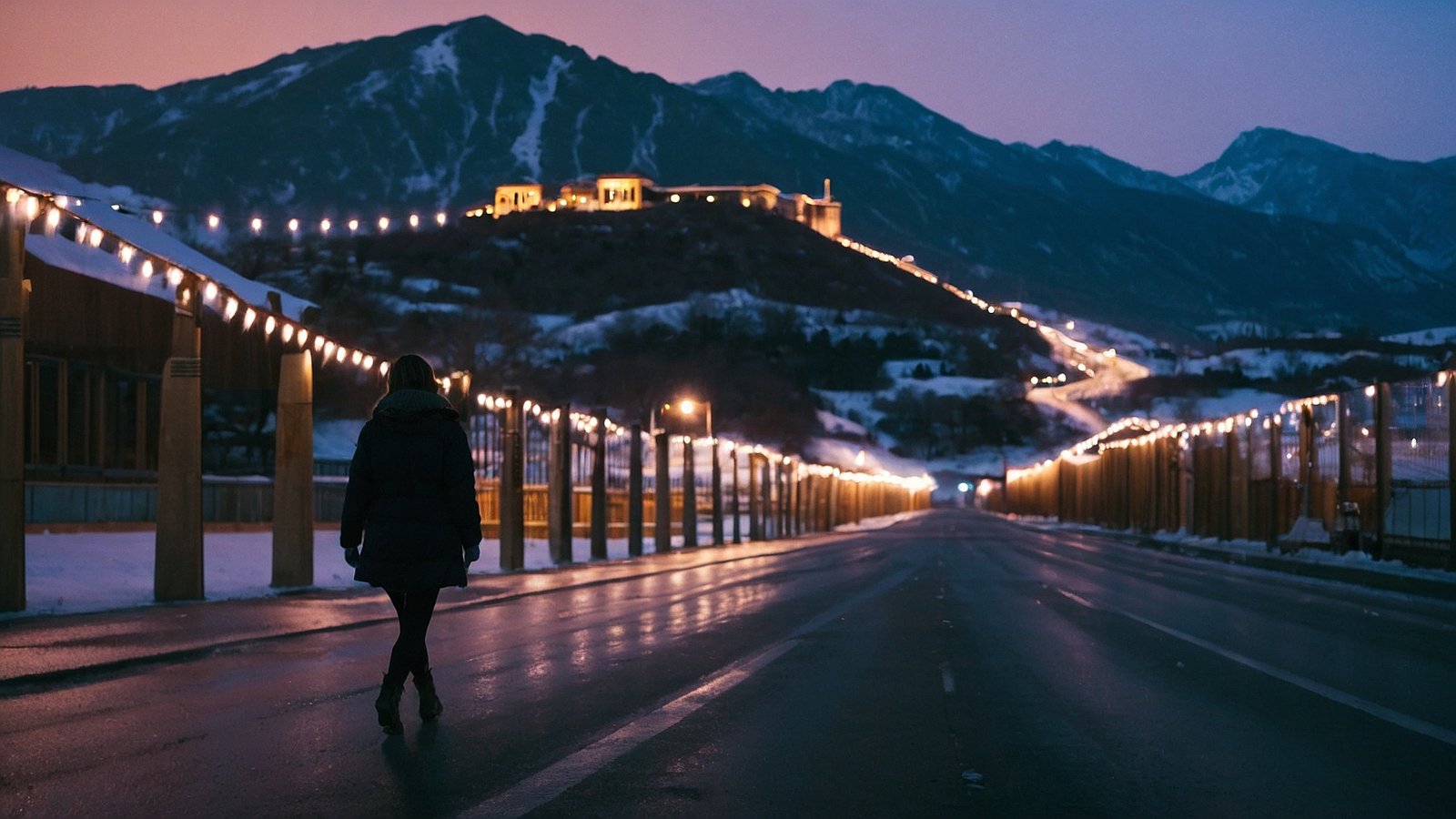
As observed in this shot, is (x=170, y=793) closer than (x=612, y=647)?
Yes

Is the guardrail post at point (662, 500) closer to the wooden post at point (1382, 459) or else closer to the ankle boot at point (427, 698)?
the wooden post at point (1382, 459)

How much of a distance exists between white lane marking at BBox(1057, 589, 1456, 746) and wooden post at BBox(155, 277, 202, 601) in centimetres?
1275

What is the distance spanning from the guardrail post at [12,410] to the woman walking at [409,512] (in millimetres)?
9733

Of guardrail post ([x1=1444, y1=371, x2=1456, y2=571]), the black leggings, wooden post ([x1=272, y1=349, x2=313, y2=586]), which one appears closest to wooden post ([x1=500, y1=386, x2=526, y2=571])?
wooden post ([x1=272, y1=349, x2=313, y2=586])

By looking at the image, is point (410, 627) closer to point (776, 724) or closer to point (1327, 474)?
point (776, 724)

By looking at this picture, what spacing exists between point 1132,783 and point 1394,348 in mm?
181004

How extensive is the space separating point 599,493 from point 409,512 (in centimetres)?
3418

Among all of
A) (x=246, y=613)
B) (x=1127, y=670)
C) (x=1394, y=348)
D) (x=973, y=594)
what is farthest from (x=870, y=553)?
(x=1394, y=348)

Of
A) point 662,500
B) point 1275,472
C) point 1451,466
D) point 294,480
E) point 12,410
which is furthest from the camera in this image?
point 662,500

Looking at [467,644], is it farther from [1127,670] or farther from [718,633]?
[1127,670]

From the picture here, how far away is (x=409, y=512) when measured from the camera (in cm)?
830

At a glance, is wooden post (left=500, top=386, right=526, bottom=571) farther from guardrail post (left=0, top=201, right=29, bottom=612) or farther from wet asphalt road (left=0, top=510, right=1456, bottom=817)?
guardrail post (left=0, top=201, right=29, bottom=612)

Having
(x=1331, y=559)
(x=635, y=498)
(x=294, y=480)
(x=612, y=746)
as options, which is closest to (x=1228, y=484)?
(x=1331, y=559)

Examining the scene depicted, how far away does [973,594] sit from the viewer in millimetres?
23359
